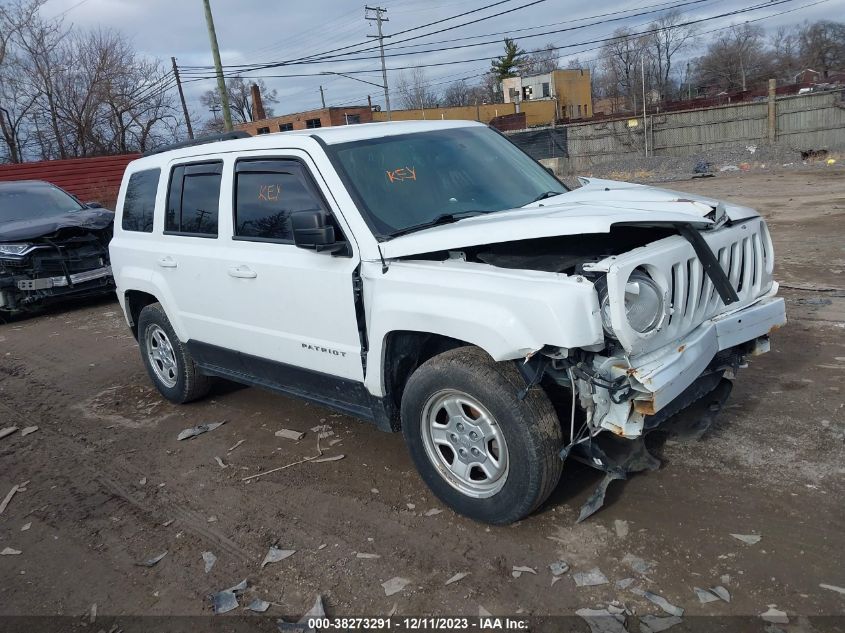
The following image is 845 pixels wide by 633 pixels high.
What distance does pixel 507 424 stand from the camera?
3180 mm

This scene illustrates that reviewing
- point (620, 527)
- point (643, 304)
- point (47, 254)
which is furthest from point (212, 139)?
point (47, 254)

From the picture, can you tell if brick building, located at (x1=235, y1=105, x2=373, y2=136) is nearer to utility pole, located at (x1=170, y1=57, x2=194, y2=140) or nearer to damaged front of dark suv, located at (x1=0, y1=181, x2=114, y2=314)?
utility pole, located at (x1=170, y1=57, x2=194, y2=140)

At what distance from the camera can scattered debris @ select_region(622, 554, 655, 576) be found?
3.04m

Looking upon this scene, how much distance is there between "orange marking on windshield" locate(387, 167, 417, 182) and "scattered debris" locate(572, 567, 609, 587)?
2388mm

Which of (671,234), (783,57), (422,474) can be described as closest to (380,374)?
(422,474)

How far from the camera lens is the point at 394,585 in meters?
3.14

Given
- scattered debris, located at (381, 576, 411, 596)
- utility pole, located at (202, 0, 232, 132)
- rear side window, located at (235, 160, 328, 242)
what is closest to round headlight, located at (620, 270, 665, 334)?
scattered debris, located at (381, 576, 411, 596)

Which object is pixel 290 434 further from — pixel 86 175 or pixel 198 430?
pixel 86 175

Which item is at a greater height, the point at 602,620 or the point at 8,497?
the point at 8,497

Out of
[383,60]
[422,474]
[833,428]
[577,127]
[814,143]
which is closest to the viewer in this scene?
[422,474]

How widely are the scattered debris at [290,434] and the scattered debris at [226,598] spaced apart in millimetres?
1672

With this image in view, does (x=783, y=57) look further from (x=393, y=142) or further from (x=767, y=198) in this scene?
(x=393, y=142)

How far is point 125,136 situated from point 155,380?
3564cm

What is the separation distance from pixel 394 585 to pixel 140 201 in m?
4.01
